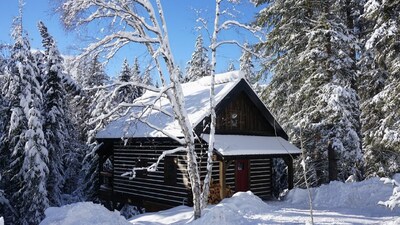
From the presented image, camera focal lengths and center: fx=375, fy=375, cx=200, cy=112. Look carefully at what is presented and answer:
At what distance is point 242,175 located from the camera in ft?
62.4

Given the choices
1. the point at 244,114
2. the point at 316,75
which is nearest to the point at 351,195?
the point at 316,75

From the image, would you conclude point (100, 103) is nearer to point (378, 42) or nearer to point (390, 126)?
point (378, 42)

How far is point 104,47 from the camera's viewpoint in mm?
11242

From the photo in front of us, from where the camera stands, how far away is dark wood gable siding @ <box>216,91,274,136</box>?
1825cm

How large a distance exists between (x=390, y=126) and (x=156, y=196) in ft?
36.5

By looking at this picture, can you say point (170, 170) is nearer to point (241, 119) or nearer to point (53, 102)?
point (241, 119)

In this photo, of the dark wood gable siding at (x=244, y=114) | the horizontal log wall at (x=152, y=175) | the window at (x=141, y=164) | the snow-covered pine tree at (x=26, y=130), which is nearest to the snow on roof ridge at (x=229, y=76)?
the dark wood gable siding at (x=244, y=114)

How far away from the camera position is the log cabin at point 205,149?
16531 mm

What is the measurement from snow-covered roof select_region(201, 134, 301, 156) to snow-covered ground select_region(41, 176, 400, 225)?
79.8 inches

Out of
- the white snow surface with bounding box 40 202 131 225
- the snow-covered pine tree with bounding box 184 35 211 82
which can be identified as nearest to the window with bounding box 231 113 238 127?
the white snow surface with bounding box 40 202 131 225

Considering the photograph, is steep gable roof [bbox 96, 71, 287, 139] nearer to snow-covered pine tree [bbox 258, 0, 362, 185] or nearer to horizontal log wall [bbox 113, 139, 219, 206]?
horizontal log wall [bbox 113, 139, 219, 206]

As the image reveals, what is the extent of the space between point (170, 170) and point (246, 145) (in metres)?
3.73

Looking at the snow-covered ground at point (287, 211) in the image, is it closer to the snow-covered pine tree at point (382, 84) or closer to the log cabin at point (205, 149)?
the log cabin at point (205, 149)

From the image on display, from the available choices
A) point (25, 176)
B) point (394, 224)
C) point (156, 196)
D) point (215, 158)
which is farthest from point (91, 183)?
point (394, 224)
